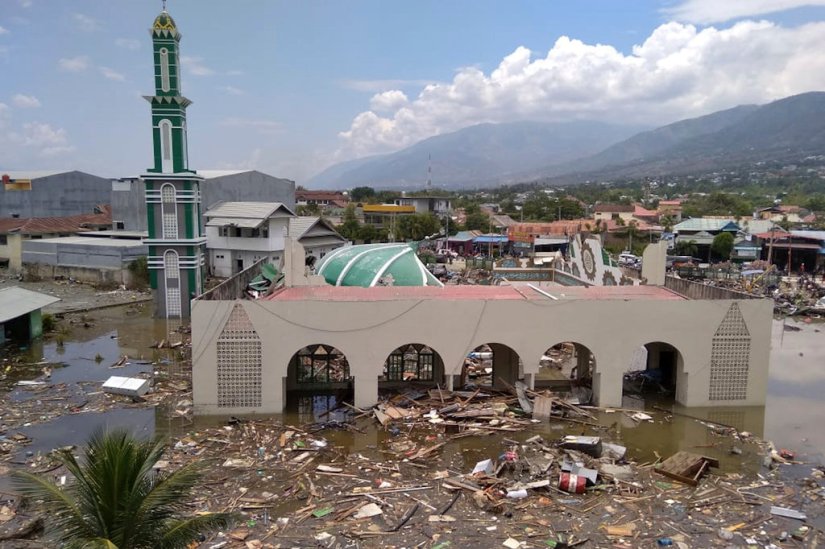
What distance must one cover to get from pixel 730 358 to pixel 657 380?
2446 millimetres

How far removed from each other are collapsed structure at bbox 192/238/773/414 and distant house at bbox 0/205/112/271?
97.4 feet

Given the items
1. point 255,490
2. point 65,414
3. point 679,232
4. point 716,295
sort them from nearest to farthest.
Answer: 1. point 255,490
2. point 65,414
3. point 716,295
4. point 679,232

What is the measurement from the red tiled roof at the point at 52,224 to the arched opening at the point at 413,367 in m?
32.3

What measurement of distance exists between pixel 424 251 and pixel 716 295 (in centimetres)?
3117

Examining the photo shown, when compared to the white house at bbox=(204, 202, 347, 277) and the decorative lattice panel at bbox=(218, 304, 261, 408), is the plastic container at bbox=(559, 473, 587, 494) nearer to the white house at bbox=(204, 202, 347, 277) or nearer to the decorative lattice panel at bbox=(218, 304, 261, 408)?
the decorative lattice panel at bbox=(218, 304, 261, 408)

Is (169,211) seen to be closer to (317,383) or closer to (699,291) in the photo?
(317,383)

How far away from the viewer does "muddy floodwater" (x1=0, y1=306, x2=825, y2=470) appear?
41.4ft

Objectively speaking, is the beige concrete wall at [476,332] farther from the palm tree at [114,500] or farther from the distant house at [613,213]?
the distant house at [613,213]

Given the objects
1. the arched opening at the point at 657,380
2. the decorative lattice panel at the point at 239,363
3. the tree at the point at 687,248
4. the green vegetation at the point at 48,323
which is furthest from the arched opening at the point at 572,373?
the tree at the point at 687,248

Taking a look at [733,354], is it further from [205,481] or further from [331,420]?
[205,481]

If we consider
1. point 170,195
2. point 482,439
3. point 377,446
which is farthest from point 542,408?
point 170,195

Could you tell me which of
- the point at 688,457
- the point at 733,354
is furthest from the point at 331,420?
the point at 733,354

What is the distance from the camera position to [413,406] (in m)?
14.4

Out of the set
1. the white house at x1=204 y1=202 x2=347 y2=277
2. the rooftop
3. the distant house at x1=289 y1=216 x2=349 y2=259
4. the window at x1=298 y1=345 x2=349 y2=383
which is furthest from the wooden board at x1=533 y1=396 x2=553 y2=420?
the distant house at x1=289 y1=216 x2=349 y2=259
